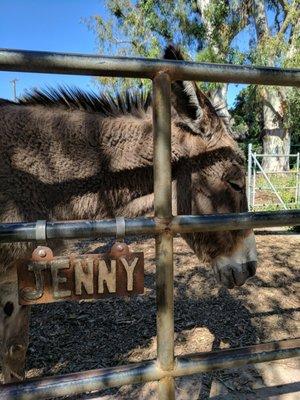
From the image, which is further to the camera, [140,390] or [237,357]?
[140,390]

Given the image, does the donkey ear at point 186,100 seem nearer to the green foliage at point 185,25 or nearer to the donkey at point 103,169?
the donkey at point 103,169

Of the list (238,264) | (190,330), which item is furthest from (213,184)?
(190,330)

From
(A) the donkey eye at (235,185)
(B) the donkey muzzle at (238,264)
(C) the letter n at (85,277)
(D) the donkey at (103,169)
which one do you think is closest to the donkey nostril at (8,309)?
(D) the donkey at (103,169)

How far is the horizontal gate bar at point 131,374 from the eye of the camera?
1.20m

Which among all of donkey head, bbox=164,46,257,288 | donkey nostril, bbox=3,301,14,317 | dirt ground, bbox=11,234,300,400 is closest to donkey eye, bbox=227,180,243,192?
donkey head, bbox=164,46,257,288

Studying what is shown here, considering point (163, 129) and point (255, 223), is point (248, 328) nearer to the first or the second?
point (255, 223)

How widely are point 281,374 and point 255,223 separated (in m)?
2.28

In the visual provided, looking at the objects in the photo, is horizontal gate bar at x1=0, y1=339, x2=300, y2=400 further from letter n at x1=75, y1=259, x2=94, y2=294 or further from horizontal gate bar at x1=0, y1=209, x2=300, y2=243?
horizontal gate bar at x1=0, y1=209, x2=300, y2=243

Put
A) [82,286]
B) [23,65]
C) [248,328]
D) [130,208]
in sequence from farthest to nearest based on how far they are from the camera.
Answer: [248,328] → [130,208] → [82,286] → [23,65]

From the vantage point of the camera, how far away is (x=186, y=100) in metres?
2.28

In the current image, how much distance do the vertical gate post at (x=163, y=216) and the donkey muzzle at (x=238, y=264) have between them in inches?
54.6

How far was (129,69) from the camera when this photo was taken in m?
1.23

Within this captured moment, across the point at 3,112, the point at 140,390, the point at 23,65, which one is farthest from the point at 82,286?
the point at 140,390

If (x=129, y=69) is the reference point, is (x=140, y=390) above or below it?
below
